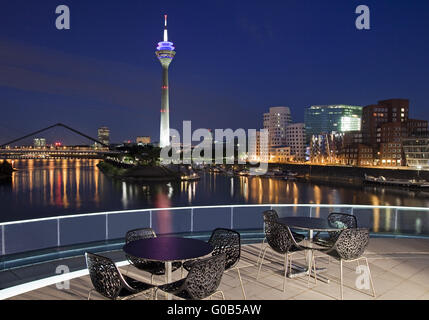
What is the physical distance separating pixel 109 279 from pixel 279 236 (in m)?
2.15

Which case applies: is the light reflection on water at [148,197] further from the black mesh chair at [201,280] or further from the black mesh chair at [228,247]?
the black mesh chair at [201,280]

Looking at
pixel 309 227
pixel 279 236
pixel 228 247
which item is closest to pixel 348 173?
pixel 309 227

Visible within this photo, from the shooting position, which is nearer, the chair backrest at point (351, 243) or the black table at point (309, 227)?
the chair backrest at point (351, 243)

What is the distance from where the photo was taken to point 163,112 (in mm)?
96562

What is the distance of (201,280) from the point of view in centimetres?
297

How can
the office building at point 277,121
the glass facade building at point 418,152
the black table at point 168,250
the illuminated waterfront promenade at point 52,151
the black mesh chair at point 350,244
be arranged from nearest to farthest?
the black table at point 168,250
the black mesh chair at point 350,244
the glass facade building at point 418,152
the illuminated waterfront promenade at point 52,151
the office building at point 277,121

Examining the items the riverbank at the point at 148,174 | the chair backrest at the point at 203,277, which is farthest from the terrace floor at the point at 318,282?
the riverbank at the point at 148,174

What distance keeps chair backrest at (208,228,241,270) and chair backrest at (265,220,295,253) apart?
0.54 metres

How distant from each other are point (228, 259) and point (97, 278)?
1.41 meters

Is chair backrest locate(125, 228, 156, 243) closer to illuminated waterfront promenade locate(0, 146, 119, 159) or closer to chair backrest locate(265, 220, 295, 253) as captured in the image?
chair backrest locate(265, 220, 295, 253)

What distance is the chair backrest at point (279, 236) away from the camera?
4262 millimetres

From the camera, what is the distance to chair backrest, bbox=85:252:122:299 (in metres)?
2.93

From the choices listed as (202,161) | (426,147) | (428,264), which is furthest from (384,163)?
(428,264)

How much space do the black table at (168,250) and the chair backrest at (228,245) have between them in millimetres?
313
